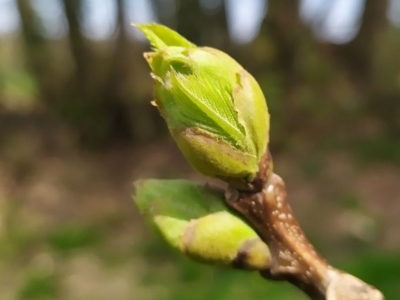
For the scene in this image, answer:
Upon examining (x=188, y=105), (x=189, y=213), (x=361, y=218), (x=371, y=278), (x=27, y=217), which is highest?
(x=188, y=105)

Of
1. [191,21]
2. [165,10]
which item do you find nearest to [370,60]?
[191,21]

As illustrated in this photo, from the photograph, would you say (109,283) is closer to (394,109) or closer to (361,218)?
(361,218)

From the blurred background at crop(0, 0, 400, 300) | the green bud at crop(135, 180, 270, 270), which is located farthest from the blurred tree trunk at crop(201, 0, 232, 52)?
the green bud at crop(135, 180, 270, 270)

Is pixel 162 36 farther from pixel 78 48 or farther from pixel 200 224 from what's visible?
pixel 78 48

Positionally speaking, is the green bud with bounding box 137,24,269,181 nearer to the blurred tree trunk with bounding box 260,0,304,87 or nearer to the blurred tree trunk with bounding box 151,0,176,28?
the blurred tree trunk with bounding box 260,0,304,87

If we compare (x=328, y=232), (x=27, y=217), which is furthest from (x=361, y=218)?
(x=27, y=217)

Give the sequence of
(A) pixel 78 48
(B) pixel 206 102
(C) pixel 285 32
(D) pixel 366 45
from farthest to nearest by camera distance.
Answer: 1. (D) pixel 366 45
2. (A) pixel 78 48
3. (C) pixel 285 32
4. (B) pixel 206 102
